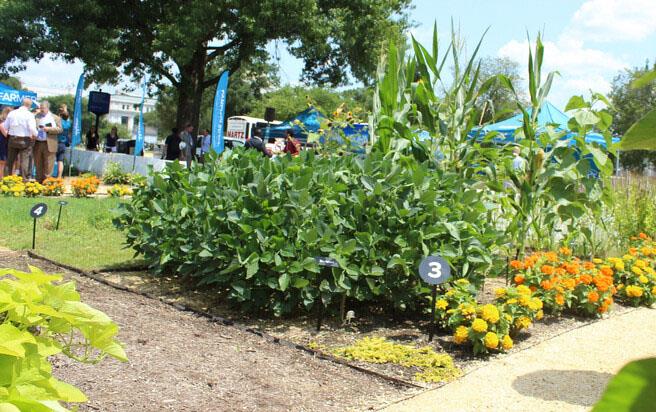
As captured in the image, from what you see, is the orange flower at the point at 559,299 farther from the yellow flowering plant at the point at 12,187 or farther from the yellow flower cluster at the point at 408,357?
the yellow flowering plant at the point at 12,187

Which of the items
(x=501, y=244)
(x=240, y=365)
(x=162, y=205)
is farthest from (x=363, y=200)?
(x=162, y=205)

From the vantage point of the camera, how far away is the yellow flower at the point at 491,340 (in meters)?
4.64

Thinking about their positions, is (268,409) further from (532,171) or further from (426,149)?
(532,171)

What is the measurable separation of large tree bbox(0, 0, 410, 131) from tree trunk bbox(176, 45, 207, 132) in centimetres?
3

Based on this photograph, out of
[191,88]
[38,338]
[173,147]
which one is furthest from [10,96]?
[38,338]

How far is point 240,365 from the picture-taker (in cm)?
421

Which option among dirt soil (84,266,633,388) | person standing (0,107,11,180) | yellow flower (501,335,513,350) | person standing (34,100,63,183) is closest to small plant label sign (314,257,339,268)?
dirt soil (84,266,633,388)

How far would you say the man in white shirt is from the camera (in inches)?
493

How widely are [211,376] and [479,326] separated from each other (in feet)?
6.22

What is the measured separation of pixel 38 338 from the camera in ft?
5.43

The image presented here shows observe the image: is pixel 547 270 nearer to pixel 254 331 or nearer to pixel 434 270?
pixel 434 270

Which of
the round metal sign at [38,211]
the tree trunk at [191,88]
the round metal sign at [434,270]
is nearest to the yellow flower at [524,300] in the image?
the round metal sign at [434,270]

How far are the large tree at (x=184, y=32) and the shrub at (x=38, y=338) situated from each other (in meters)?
18.1

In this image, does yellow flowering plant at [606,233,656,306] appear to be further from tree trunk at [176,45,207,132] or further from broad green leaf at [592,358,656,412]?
tree trunk at [176,45,207,132]
